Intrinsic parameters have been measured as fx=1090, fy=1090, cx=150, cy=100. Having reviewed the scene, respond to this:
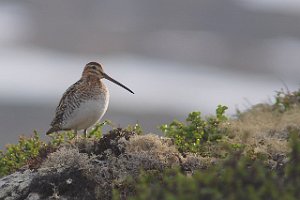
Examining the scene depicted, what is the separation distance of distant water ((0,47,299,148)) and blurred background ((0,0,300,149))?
2.0 inches

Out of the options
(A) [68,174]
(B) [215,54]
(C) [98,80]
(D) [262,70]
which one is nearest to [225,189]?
(A) [68,174]

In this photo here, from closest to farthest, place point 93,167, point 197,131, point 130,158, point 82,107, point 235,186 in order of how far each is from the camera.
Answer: point 235,186 < point 93,167 < point 130,158 < point 197,131 < point 82,107

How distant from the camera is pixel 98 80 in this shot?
14.3 m

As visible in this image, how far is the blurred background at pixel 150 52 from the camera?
4018 centimetres

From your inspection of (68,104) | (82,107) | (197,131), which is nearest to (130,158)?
(197,131)

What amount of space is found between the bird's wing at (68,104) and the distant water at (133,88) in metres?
18.4

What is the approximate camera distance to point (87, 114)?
44.2 feet

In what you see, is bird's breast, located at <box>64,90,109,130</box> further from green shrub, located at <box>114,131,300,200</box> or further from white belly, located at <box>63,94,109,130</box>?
green shrub, located at <box>114,131,300,200</box>

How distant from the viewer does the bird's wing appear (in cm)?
1372

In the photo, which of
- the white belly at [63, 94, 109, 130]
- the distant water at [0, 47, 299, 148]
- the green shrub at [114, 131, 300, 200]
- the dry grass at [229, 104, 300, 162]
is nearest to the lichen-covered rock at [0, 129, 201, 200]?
the dry grass at [229, 104, 300, 162]

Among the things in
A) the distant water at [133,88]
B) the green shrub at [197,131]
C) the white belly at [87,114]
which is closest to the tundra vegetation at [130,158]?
the green shrub at [197,131]

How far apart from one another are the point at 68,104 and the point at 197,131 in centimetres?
176

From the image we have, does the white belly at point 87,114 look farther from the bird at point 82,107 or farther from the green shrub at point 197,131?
the green shrub at point 197,131

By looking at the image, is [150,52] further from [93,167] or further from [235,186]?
[235,186]
